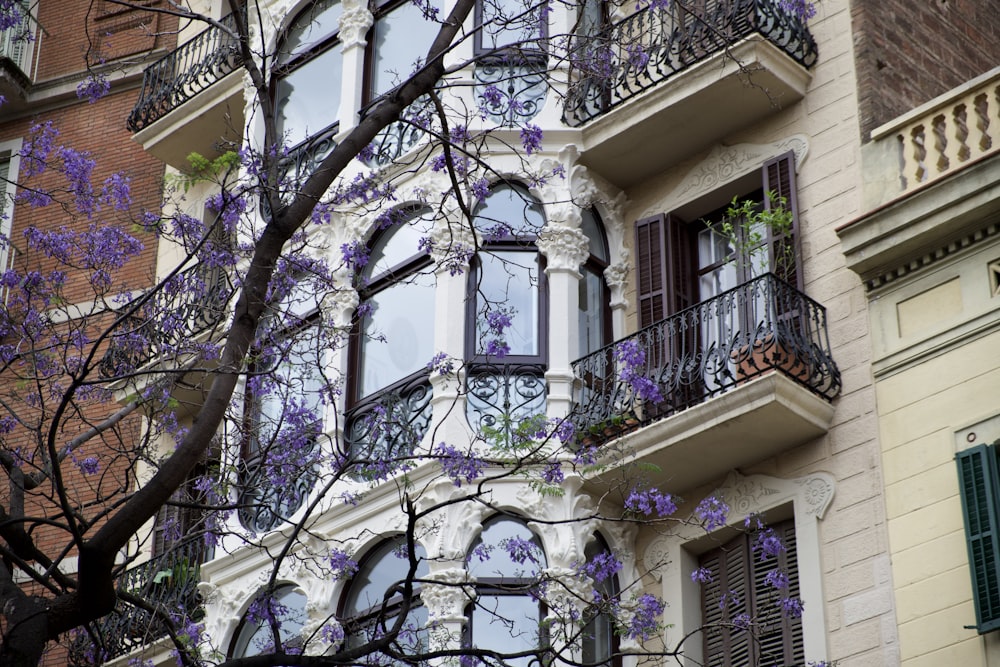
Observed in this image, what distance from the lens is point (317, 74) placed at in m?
19.3

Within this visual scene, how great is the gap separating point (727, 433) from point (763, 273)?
170 cm

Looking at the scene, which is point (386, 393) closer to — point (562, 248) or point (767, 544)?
point (562, 248)

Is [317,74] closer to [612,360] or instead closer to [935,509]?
[612,360]

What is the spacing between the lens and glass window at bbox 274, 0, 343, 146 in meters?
19.0

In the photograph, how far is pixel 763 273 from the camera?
15.5 meters

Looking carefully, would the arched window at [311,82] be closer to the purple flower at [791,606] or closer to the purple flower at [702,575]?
the purple flower at [702,575]

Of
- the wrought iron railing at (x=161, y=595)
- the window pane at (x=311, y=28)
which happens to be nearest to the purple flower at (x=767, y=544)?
the wrought iron railing at (x=161, y=595)

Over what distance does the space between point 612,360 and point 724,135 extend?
8.86 feet

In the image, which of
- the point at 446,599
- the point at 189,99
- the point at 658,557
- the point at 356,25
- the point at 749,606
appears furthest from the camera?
the point at 189,99

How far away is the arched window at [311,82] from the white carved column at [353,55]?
295mm

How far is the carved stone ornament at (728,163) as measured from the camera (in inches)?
643

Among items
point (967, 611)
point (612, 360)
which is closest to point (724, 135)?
point (612, 360)

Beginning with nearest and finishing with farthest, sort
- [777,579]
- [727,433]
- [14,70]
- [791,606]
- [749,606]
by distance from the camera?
[791,606]
[777,579]
[749,606]
[727,433]
[14,70]

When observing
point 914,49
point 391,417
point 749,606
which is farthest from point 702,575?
point 914,49
